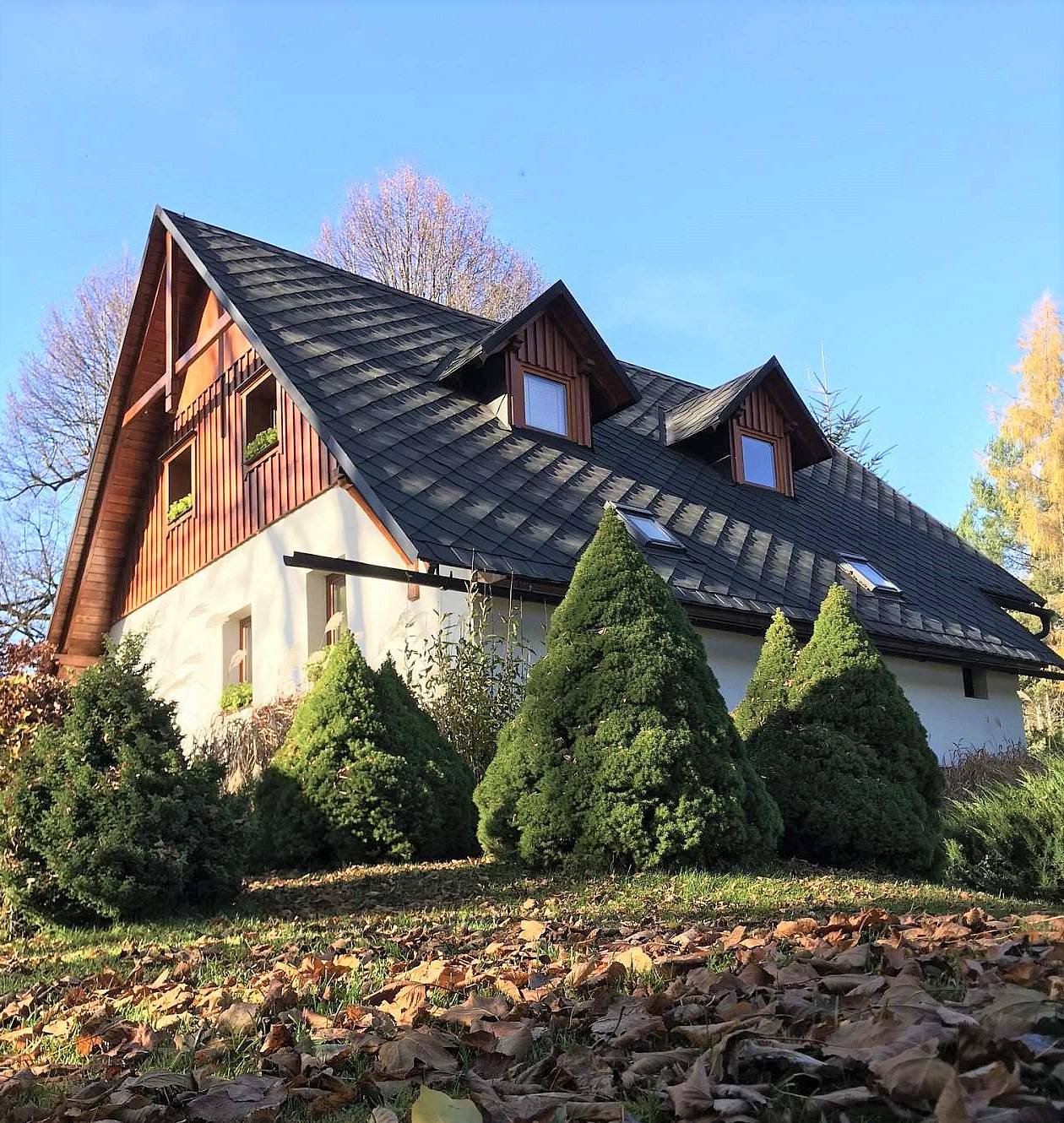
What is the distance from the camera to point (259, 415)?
14242mm

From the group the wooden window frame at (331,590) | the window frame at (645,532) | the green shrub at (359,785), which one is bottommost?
the green shrub at (359,785)

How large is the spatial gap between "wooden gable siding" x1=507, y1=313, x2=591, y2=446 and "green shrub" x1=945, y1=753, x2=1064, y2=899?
286 inches

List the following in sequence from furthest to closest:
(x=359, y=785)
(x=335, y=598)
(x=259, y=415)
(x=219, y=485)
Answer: (x=219, y=485)
(x=259, y=415)
(x=335, y=598)
(x=359, y=785)

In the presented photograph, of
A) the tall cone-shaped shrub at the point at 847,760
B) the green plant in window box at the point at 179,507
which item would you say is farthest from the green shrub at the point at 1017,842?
the green plant in window box at the point at 179,507

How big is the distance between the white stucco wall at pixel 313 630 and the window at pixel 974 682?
90mm

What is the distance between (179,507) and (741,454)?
25.5ft

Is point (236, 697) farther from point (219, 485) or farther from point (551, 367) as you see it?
point (551, 367)

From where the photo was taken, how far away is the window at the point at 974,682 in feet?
Answer: 49.5

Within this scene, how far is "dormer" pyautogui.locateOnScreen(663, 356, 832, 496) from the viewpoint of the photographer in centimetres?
1561

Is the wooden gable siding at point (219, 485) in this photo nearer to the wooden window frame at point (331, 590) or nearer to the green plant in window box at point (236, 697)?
the wooden window frame at point (331, 590)

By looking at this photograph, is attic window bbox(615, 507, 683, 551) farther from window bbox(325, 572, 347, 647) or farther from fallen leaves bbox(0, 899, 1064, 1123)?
fallen leaves bbox(0, 899, 1064, 1123)

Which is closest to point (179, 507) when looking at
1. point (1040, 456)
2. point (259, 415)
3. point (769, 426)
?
point (259, 415)

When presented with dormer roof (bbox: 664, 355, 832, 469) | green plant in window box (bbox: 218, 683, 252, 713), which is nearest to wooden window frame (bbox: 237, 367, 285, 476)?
green plant in window box (bbox: 218, 683, 252, 713)

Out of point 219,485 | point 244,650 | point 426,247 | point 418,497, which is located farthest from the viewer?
point 426,247
